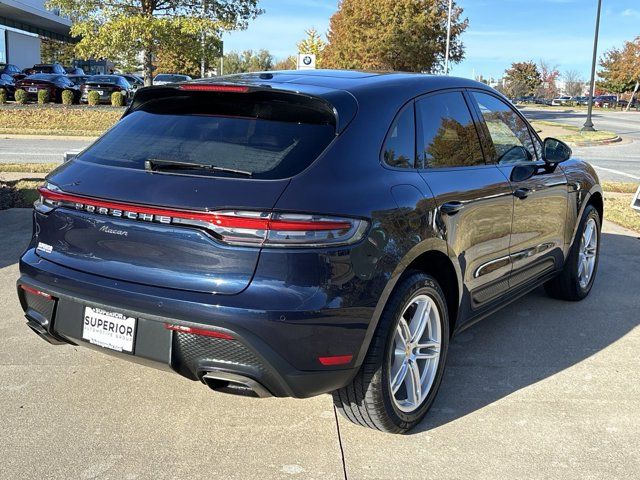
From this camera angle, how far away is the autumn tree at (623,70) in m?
65.7

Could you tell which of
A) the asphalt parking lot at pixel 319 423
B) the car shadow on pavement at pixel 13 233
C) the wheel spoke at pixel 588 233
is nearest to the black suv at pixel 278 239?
the asphalt parking lot at pixel 319 423

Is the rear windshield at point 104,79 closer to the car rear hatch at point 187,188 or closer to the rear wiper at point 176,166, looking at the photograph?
the car rear hatch at point 187,188

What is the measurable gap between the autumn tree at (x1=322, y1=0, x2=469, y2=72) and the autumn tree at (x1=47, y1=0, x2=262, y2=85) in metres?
15.0

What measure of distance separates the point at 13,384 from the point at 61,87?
2516 centimetres

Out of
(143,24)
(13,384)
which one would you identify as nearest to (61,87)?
(143,24)

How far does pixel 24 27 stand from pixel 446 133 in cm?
6028

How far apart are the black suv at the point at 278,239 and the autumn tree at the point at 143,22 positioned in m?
19.9

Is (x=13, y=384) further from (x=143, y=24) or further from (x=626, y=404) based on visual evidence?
(x=143, y=24)

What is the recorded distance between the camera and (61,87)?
2616cm

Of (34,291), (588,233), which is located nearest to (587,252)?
(588,233)

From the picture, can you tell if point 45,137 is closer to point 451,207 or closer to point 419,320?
point 451,207

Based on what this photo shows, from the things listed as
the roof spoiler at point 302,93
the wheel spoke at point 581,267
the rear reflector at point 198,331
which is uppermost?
the roof spoiler at point 302,93

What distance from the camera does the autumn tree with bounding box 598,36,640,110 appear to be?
216 ft

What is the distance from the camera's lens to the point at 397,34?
3728 cm
